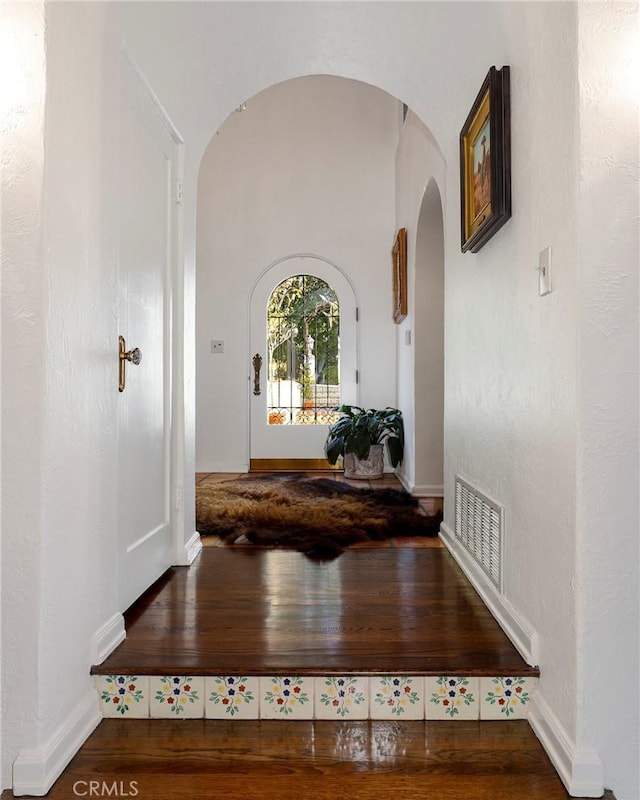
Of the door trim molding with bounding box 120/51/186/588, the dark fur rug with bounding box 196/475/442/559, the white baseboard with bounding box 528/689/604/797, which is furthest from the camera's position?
the dark fur rug with bounding box 196/475/442/559

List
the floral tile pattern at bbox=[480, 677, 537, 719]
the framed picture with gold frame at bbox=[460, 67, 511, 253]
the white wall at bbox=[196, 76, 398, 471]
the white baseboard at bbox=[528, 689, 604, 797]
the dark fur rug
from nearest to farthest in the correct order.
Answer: the white baseboard at bbox=[528, 689, 604, 797] → the floral tile pattern at bbox=[480, 677, 537, 719] → the framed picture with gold frame at bbox=[460, 67, 511, 253] → the dark fur rug → the white wall at bbox=[196, 76, 398, 471]

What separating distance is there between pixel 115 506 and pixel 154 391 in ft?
1.88

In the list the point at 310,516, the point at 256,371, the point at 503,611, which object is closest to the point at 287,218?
the point at 256,371

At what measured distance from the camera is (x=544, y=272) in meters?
1.44

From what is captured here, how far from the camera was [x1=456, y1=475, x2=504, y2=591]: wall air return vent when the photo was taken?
1.87m

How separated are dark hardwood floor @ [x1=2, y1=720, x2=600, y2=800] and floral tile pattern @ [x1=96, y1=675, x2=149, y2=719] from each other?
0.09 feet

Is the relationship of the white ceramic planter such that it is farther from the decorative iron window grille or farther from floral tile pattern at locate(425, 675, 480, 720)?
floral tile pattern at locate(425, 675, 480, 720)

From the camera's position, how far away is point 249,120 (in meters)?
5.47

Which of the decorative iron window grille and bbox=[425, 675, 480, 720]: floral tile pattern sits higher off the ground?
the decorative iron window grille

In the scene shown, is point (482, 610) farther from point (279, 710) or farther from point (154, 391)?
point (154, 391)

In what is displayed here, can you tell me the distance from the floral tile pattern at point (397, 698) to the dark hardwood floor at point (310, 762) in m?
0.02

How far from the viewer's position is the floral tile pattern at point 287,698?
4.90 ft

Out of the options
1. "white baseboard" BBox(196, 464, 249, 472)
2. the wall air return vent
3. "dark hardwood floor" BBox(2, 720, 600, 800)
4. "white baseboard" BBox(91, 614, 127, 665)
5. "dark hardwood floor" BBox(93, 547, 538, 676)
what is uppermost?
the wall air return vent

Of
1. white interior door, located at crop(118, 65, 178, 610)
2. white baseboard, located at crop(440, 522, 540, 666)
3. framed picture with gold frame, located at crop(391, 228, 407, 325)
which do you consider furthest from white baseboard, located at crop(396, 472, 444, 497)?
white interior door, located at crop(118, 65, 178, 610)
